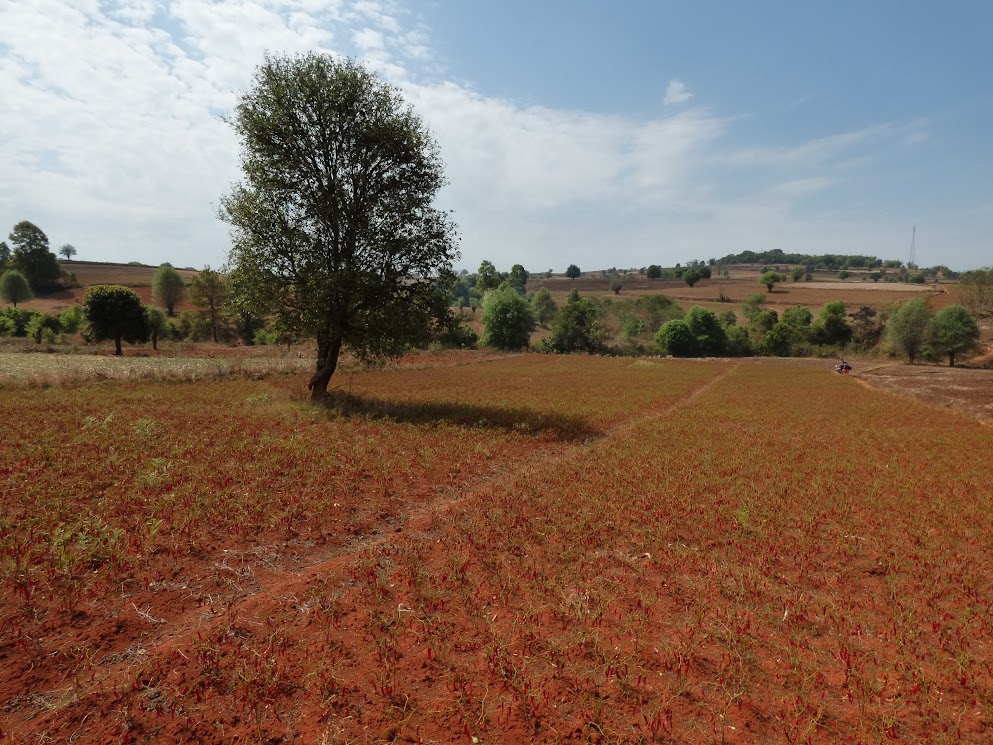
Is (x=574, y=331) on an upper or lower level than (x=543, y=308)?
lower

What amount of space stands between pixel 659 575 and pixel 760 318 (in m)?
104

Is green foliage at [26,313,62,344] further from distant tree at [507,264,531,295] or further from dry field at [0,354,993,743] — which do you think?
distant tree at [507,264,531,295]

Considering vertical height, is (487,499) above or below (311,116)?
below

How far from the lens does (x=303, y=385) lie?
28.8m

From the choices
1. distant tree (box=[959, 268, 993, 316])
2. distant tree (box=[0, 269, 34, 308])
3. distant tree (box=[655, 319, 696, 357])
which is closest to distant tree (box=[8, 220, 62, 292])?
distant tree (box=[0, 269, 34, 308])

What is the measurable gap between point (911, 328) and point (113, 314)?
105929 millimetres

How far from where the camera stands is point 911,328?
73688 millimetres

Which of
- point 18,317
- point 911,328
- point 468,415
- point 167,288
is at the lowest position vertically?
point 468,415

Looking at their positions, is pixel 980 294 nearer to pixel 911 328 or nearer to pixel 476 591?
pixel 911 328

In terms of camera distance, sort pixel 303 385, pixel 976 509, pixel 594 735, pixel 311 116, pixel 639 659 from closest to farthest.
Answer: pixel 594 735
pixel 639 659
pixel 976 509
pixel 311 116
pixel 303 385

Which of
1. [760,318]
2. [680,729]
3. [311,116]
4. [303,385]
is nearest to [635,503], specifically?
[680,729]

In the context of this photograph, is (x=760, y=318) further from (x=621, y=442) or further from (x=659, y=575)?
(x=659, y=575)

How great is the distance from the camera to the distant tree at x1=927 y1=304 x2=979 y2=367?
7088 centimetres

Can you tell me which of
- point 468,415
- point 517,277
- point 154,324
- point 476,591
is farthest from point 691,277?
point 476,591
